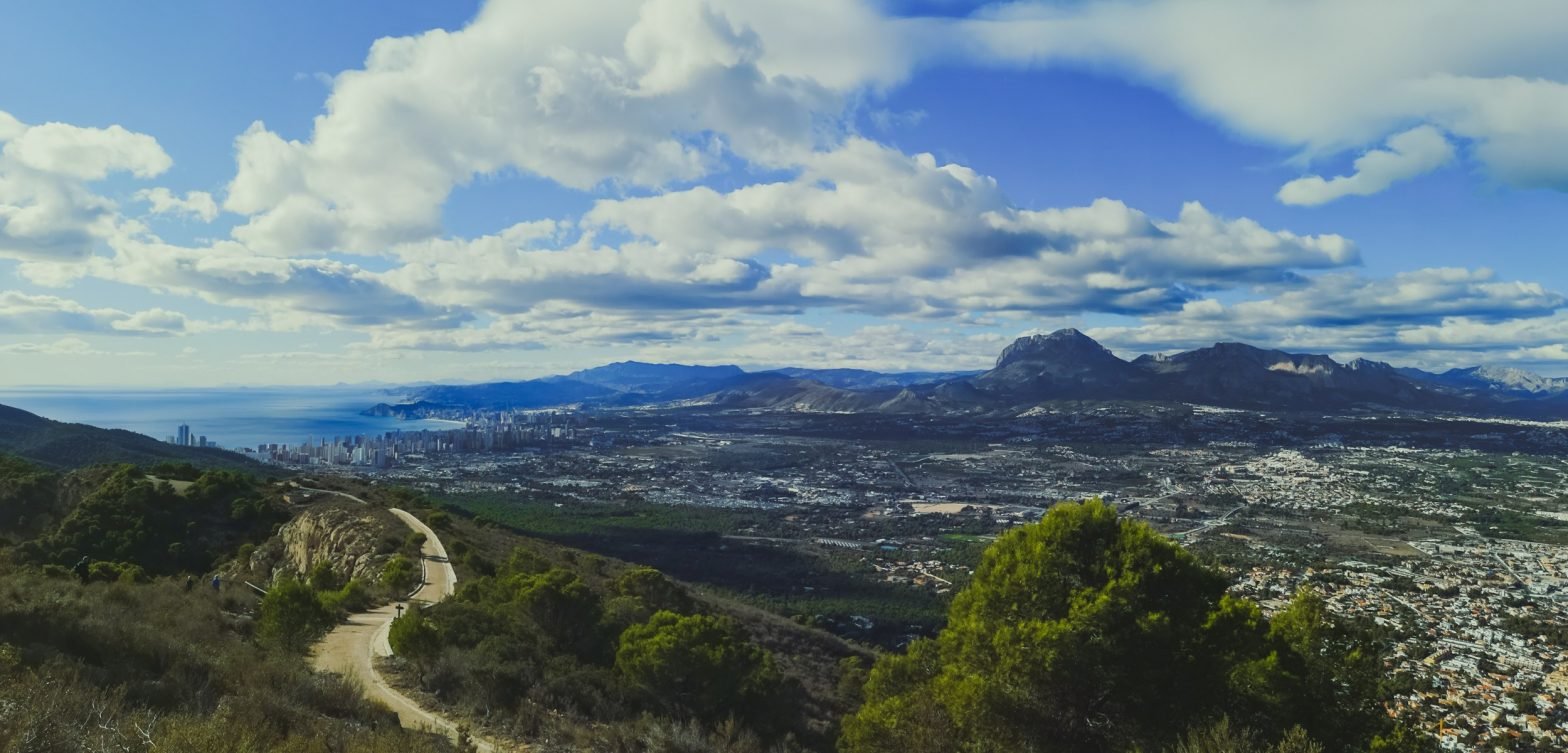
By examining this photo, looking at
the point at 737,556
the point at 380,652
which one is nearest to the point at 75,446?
the point at 737,556

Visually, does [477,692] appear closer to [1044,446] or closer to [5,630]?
[5,630]

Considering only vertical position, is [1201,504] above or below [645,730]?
below

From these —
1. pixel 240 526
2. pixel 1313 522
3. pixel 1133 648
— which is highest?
pixel 1133 648

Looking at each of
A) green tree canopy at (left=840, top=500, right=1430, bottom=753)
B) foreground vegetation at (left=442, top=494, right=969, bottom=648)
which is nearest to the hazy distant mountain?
foreground vegetation at (left=442, top=494, right=969, bottom=648)

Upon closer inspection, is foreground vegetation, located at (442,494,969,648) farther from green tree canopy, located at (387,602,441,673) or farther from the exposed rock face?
green tree canopy, located at (387,602,441,673)

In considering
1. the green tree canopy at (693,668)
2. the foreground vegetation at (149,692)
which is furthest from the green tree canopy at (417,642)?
the green tree canopy at (693,668)

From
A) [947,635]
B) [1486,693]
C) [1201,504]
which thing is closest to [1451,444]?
[1201,504]

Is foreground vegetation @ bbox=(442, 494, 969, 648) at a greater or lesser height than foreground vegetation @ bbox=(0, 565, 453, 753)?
lesser
